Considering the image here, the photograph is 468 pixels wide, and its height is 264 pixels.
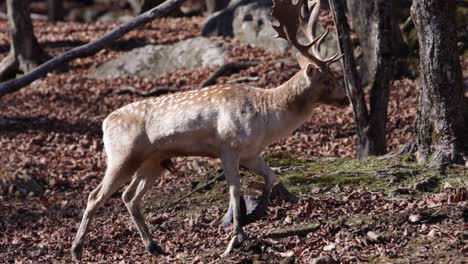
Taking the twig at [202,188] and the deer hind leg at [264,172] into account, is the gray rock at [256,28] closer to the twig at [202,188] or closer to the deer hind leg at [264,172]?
the twig at [202,188]

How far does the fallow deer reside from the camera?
8875 mm

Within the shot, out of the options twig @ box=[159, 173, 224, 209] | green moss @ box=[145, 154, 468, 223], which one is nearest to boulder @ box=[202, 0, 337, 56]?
green moss @ box=[145, 154, 468, 223]

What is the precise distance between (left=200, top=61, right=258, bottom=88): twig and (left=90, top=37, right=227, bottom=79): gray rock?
706 mm

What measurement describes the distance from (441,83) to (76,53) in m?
4.06

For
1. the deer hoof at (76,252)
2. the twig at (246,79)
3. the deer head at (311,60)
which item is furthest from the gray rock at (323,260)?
the twig at (246,79)

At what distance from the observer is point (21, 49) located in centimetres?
2347

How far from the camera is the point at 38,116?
63.7 feet

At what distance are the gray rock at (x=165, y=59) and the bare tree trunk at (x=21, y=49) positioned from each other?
6.03 feet

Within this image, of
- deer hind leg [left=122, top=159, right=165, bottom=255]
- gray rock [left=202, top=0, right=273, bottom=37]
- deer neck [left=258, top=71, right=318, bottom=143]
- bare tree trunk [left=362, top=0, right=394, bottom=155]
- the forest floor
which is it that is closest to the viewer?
the forest floor

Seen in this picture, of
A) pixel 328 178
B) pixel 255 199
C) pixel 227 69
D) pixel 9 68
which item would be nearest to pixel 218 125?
pixel 255 199

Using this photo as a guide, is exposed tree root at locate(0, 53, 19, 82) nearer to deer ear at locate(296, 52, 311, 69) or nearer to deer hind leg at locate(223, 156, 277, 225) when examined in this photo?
deer hind leg at locate(223, 156, 277, 225)

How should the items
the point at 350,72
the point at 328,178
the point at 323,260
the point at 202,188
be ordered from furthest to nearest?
the point at 350,72 < the point at 202,188 < the point at 328,178 < the point at 323,260

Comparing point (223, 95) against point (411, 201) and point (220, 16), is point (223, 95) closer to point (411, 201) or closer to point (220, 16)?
point (411, 201)

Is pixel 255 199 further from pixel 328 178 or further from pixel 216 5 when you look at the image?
pixel 216 5
